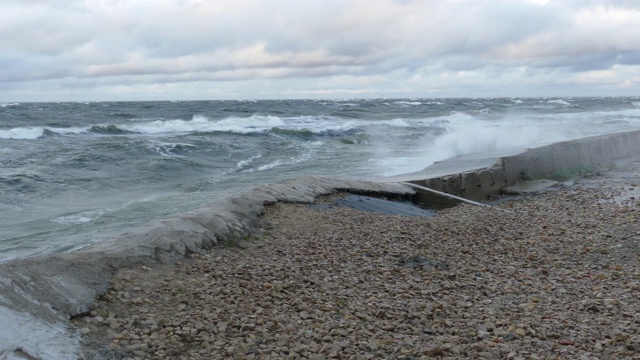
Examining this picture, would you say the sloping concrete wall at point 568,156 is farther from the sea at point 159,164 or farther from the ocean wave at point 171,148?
the ocean wave at point 171,148

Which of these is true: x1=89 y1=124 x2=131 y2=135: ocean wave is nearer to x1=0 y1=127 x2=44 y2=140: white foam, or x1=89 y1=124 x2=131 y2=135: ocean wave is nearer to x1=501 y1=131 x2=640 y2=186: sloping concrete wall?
x1=0 y1=127 x2=44 y2=140: white foam

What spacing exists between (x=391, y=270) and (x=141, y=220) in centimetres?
573

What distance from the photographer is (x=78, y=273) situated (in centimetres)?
440

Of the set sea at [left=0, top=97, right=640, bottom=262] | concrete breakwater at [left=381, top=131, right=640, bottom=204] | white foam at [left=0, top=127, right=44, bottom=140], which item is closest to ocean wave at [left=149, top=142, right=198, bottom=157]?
sea at [left=0, top=97, right=640, bottom=262]

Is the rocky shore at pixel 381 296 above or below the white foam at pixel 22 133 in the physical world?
below

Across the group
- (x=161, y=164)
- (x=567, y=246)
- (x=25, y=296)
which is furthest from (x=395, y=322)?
(x=161, y=164)

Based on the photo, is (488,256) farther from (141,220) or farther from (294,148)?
(294,148)

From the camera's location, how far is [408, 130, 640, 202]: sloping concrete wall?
10.4 metres

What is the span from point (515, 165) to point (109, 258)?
881 cm

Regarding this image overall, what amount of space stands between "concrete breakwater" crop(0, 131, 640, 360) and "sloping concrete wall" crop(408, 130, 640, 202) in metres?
0.03

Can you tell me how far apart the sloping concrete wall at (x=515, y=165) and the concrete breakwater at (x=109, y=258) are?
3 centimetres

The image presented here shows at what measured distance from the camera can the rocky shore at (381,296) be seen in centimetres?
377

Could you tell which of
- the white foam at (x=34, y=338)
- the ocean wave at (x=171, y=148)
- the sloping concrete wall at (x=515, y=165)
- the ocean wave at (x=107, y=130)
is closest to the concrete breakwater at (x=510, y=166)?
the sloping concrete wall at (x=515, y=165)

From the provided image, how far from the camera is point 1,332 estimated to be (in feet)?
11.0
